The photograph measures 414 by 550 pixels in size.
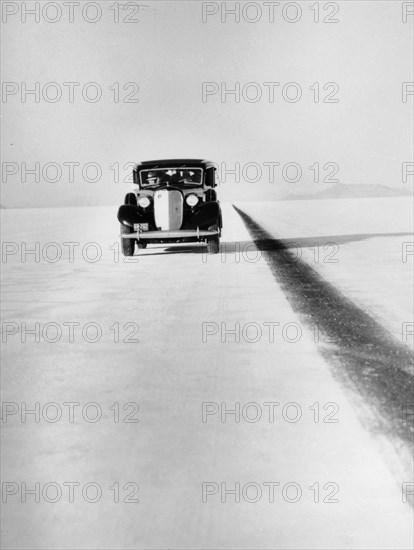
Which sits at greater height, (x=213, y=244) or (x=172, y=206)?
(x=172, y=206)

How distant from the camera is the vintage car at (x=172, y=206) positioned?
11102mm

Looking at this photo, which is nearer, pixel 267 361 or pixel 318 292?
pixel 267 361

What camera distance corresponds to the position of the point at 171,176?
12227 mm

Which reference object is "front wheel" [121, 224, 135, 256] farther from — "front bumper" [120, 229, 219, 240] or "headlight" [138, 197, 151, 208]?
"headlight" [138, 197, 151, 208]

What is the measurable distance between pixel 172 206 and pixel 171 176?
106 centimetres

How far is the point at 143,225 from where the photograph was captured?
11281mm

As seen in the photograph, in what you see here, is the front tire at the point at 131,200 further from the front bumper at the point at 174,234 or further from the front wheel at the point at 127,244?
the front bumper at the point at 174,234

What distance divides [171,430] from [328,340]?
6.20 ft

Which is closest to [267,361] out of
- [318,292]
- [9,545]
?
[9,545]

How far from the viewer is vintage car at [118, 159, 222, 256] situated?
36.4 ft

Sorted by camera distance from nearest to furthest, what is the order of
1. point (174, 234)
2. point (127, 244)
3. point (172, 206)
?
point (174, 234)
point (127, 244)
point (172, 206)

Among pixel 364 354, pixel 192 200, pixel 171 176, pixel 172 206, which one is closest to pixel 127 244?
pixel 172 206

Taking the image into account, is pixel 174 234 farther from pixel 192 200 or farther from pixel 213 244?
pixel 192 200

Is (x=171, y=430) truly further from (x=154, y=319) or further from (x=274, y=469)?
(x=154, y=319)
